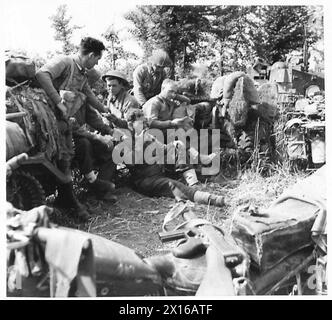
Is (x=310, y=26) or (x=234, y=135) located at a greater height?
(x=310, y=26)

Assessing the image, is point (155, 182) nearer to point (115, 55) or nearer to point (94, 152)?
point (94, 152)

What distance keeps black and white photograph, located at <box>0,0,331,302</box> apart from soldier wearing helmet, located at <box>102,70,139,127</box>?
0.02 m

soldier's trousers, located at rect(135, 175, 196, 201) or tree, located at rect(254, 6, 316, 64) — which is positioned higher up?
tree, located at rect(254, 6, 316, 64)

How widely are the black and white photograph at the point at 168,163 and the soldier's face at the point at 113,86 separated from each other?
0.02 meters

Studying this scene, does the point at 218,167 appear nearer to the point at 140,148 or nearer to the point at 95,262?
the point at 140,148

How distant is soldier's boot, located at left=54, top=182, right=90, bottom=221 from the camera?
5.16 metres

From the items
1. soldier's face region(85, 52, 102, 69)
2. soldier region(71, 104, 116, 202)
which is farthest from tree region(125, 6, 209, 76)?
soldier region(71, 104, 116, 202)

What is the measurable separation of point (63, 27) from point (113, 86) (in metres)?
1.02

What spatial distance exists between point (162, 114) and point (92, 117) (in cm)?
89

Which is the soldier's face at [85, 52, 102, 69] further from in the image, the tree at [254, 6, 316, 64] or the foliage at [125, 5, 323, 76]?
the tree at [254, 6, 316, 64]

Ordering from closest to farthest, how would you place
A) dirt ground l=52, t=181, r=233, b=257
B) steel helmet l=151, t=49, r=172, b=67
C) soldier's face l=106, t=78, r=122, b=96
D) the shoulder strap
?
dirt ground l=52, t=181, r=233, b=257 < the shoulder strap < soldier's face l=106, t=78, r=122, b=96 < steel helmet l=151, t=49, r=172, b=67

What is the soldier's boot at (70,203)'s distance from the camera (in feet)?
16.9

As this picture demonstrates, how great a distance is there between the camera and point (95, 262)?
3.60m

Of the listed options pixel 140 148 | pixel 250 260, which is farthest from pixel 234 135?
pixel 250 260
